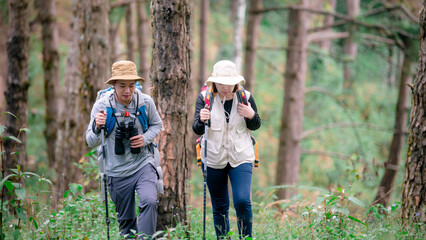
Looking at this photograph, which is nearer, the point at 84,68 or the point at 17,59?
the point at 17,59

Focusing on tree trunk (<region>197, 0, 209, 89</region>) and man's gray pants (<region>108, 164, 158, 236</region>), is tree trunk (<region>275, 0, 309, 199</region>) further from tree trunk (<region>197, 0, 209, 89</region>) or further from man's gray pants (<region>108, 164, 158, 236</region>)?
man's gray pants (<region>108, 164, 158, 236</region>)

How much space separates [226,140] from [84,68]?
185 inches

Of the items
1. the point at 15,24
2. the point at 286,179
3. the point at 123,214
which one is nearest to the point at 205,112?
the point at 123,214

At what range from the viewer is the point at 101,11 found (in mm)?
8570

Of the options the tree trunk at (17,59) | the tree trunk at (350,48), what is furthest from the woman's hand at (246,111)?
the tree trunk at (350,48)

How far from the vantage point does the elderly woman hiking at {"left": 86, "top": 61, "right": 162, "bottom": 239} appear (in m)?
4.37

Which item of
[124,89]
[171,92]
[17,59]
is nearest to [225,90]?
[171,92]

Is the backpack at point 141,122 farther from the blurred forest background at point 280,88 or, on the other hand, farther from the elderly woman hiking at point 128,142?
the blurred forest background at point 280,88

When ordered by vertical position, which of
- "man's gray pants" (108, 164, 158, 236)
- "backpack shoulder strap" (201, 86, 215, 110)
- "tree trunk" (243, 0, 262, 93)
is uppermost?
"tree trunk" (243, 0, 262, 93)

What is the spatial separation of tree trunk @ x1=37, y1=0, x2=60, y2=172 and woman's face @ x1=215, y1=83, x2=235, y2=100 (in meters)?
8.54

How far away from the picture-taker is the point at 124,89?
4.43 metres

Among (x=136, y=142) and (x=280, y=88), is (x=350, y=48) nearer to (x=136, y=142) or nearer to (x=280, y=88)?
(x=280, y=88)

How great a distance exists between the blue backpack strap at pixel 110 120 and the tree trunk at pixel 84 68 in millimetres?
4265

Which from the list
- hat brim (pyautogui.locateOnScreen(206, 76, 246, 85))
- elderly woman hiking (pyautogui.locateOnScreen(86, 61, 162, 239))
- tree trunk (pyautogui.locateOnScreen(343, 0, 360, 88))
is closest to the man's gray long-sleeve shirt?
elderly woman hiking (pyautogui.locateOnScreen(86, 61, 162, 239))
